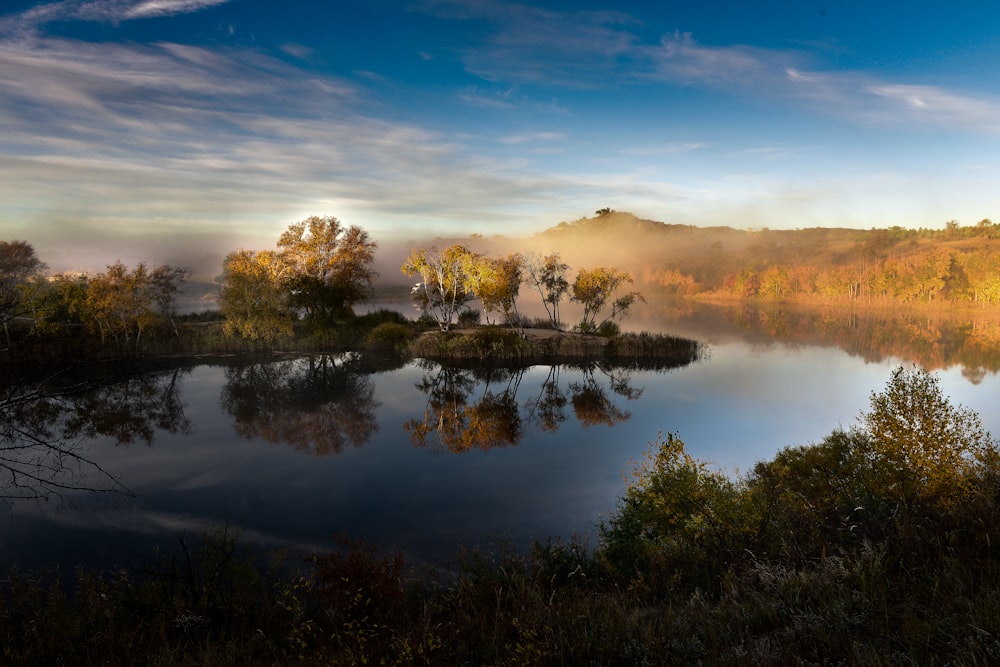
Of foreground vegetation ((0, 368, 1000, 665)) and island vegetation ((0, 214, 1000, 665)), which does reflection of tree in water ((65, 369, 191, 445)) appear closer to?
island vegetation ((0, 214, 1000, 665))

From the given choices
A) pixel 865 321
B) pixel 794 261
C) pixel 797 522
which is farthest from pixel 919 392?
pixel 794 261

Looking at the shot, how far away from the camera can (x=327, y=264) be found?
168 ft

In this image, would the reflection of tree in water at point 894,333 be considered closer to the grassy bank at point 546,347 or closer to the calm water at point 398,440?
the calm water at point 398,440

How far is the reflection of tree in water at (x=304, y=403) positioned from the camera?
23031 millimetres

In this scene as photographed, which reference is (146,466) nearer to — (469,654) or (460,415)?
(460,415)

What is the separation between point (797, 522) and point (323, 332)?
1632 inches

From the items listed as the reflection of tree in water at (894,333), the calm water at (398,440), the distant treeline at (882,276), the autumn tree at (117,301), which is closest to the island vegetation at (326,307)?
the autumn tree at (117,301)

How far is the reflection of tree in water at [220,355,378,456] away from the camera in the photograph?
23031 millimetres

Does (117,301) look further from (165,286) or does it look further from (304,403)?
(304,403)

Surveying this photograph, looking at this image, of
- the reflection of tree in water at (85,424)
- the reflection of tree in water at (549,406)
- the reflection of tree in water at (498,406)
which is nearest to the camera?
the reflection of tree in water at (85,424)


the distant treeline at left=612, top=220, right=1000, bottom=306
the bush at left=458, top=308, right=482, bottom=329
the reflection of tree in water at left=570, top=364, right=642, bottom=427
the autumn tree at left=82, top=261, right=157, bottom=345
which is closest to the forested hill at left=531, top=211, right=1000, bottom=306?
the distant treeline at left=612, top=220, right=1000, bottom=306

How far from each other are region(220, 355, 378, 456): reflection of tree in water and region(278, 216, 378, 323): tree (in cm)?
918

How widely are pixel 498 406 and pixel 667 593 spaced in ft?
65.9

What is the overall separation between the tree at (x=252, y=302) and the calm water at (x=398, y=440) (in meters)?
4.50
